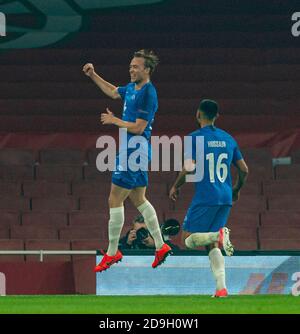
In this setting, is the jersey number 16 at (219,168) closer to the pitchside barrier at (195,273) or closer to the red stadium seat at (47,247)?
the pitchside barrier at (195,273)

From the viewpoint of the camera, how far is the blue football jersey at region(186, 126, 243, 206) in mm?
9352

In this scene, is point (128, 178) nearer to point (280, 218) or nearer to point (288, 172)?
point (280, 218)

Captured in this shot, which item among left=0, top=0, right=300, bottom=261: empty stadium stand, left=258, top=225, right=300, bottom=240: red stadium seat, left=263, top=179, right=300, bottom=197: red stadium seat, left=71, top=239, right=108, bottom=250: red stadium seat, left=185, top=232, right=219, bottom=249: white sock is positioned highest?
left=0, top=0, right=300, bottom=261: empty stadium stand

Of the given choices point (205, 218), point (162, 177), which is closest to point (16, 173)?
point (162, 177)

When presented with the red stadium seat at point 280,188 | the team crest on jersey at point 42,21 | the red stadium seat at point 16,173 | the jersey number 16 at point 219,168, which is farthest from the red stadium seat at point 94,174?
the jersey number 16 at point 219,168

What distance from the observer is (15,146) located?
16.9 meters

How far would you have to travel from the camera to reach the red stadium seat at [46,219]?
15.5 metres

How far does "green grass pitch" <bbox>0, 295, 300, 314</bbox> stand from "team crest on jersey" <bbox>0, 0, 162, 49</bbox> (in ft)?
26.7

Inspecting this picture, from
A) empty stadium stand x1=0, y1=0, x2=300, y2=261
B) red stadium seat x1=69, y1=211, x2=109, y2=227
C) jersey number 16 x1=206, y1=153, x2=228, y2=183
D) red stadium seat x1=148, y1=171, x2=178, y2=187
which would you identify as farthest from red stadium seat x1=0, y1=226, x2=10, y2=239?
jersey number 16 x1=206, y1=153, x2=228, y2=183

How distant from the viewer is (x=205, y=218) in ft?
31.2

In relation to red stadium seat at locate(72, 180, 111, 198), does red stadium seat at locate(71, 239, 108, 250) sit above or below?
below

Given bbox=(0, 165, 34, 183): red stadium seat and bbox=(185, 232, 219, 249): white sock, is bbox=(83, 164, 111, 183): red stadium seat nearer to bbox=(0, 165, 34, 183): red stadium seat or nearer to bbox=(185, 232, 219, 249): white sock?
bbox=(0, 165, 34, 183): red stadium seat

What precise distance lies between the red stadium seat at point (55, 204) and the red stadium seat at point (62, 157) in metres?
0.71

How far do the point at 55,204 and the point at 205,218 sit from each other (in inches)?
256
